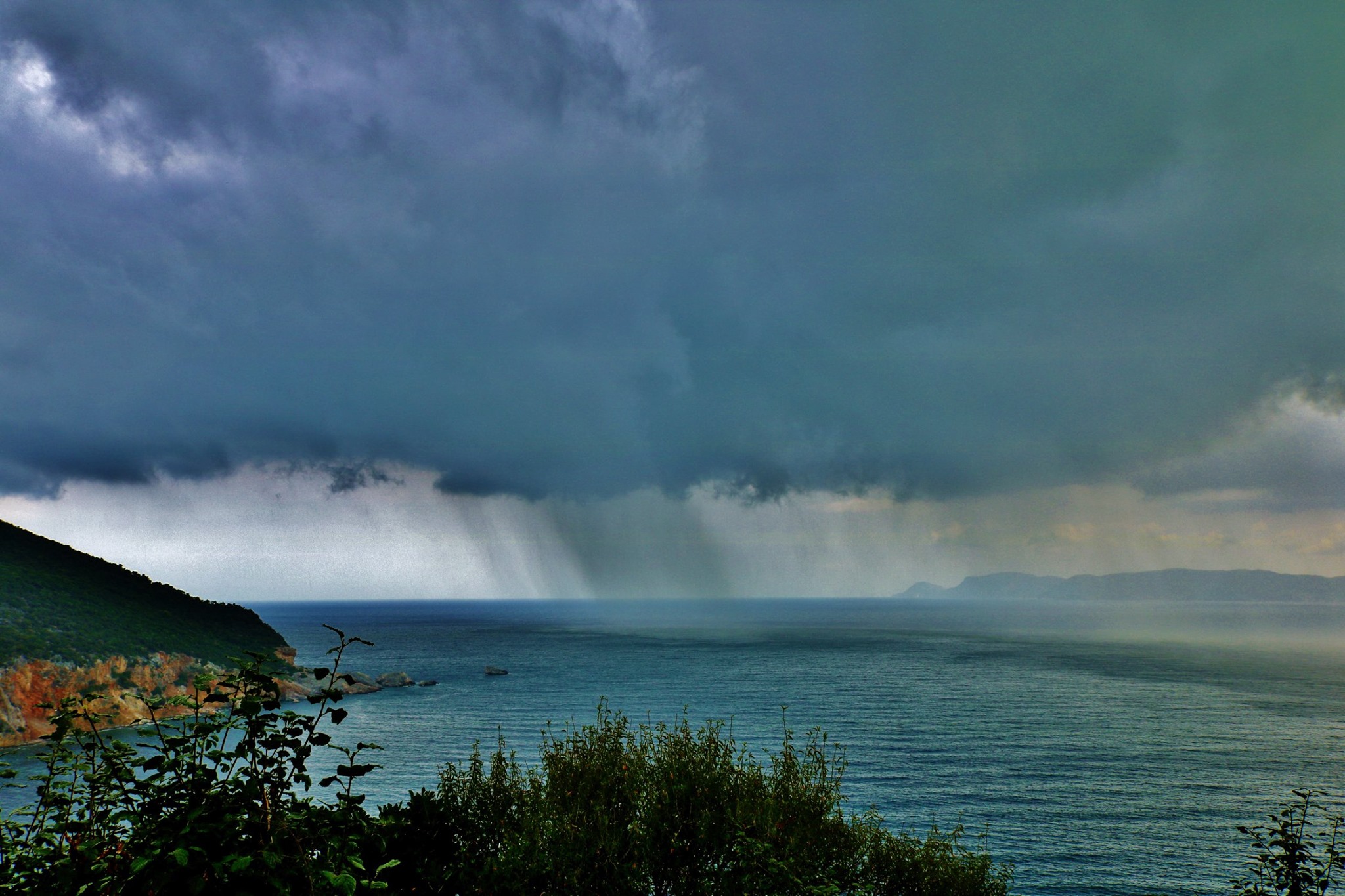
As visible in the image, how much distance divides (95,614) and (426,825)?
120241 millimetres

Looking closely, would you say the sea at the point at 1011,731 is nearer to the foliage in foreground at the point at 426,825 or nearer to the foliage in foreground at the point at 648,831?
the foliage in foreground at the point at 648,831

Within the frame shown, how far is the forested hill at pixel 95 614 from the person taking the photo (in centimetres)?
8550

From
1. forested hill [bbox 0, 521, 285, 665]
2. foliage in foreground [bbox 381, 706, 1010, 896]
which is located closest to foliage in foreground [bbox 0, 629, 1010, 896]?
foliage in foreground [bbox 381, 706, 1010, 896]

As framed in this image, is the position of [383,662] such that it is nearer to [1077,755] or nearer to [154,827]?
[1077,755]

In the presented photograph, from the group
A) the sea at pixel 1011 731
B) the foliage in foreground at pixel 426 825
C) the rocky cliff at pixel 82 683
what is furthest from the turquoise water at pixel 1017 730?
the foliage in foreground at pixel 426 825

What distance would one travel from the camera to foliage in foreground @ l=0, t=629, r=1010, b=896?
6.89m

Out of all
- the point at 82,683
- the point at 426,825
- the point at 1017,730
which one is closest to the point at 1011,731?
the point at 1017,730

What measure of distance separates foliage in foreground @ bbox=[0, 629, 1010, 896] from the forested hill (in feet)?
296

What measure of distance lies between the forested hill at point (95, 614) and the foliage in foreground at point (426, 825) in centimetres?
9032

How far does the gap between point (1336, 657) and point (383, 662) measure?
25545cm

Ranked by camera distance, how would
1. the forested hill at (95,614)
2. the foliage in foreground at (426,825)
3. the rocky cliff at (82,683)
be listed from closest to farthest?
the foliage in foreground at (426,825), the rocky cliff at (82,683), the forested hill at (95,614)

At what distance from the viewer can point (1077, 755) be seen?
245 feet

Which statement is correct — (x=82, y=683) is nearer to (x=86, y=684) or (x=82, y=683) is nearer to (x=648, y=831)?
(x=86, y=684)

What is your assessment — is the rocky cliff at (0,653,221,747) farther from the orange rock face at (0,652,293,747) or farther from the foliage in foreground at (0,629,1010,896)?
the foliage in foreground at (0,629,1010,896)
